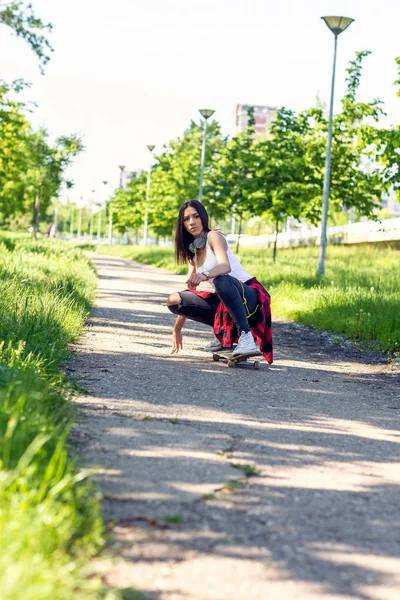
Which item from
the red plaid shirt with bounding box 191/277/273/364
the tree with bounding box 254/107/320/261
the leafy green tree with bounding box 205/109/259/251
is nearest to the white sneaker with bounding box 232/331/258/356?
the red plaid shirt with bounding box 191/277/273/364

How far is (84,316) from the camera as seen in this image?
10969mm

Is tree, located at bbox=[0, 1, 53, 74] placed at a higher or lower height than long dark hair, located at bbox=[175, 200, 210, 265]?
higher

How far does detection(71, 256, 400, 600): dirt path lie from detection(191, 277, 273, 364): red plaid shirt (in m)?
0.24

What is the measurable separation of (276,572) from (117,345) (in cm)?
633

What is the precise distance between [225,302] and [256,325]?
41 centimetres

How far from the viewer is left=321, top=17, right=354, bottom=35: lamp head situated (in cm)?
1875

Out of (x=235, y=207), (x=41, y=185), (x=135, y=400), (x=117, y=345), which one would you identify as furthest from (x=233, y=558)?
(x=41, y=185)

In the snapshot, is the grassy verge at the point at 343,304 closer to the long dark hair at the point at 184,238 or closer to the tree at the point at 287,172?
the long dark hair at the point at 184,238

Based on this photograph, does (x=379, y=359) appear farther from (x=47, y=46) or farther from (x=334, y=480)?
(x=47, y=46)

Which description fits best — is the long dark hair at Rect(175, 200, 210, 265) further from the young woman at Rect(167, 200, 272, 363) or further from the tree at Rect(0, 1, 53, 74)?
the tree at Rect(0, 1, 53, 74)

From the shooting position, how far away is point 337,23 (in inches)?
742

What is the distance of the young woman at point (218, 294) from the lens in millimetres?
7988

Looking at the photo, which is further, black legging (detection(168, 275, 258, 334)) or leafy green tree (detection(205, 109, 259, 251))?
leafy green tree (detection(205, 109, 259, 251))

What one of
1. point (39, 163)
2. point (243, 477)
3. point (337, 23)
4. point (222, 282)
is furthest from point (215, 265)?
point (39, 163)
